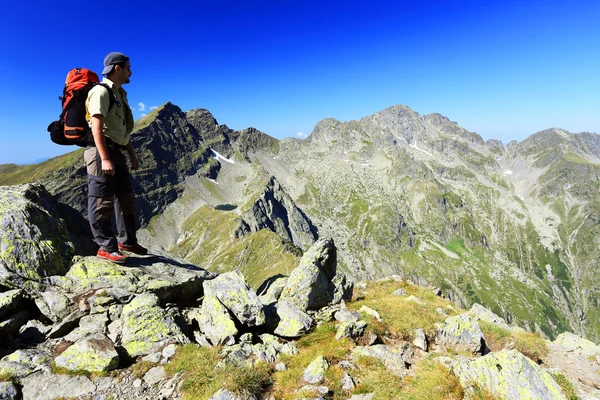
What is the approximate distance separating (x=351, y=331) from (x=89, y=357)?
9.59 m

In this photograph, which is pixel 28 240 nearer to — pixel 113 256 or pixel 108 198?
pixel 113 256

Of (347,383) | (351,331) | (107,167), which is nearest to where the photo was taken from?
(347,383)

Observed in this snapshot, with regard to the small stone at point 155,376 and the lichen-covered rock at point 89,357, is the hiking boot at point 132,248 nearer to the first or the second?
the lichen-covered rock at point 89,357

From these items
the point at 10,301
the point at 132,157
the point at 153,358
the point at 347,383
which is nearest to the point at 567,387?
the point at 347,383

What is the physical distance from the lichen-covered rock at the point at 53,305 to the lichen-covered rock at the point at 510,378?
46.6 feet

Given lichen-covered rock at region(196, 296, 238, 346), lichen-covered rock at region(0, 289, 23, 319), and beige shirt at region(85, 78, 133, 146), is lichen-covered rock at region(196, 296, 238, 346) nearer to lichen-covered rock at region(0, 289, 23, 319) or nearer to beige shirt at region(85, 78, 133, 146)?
lichen-covered rock at region(0, 289, 23, 319)

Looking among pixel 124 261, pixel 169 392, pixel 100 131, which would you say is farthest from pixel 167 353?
pixel 100 131

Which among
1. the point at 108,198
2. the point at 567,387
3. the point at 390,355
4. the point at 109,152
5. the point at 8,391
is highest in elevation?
the point at 109,152

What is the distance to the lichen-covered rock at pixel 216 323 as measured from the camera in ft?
36.6

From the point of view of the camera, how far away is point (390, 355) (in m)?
11.2


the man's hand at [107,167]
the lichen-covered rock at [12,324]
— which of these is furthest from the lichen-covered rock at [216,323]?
the man's hand at [107,167]

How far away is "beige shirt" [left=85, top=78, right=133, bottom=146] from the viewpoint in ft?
31.3

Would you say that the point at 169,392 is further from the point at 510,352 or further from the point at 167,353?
the point at 510,352

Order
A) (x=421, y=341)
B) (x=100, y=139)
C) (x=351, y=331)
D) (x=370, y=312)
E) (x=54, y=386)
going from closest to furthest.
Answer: (x=54, y=386), (x=100, y=139), (x=351, y=331), (x=421, y=341), (x=370, y=312)
